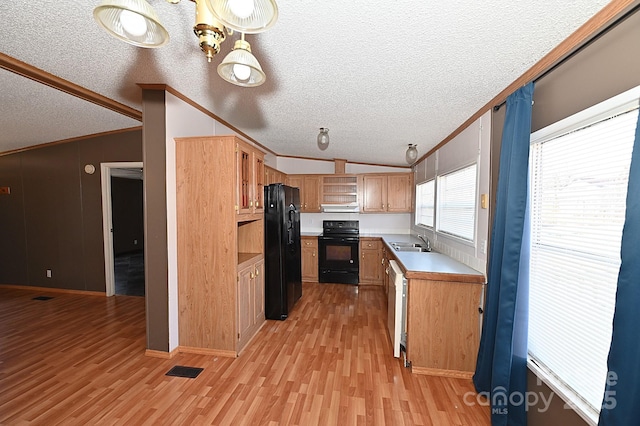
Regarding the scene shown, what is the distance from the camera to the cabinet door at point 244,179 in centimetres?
261

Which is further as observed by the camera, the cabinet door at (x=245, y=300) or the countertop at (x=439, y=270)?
the cabinet door at (x=245, y=300)

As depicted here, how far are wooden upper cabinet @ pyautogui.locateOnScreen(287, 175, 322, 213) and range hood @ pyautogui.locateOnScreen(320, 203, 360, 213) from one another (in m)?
0.17

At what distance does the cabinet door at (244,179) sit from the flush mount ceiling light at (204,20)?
1.54m

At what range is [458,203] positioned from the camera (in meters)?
2.93

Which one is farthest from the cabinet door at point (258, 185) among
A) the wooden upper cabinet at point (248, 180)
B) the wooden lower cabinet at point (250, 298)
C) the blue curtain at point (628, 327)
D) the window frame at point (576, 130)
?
the blue curtain at point (628, 327)

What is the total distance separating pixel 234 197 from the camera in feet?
8.32

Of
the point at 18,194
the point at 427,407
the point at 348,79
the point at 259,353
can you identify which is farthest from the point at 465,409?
the point at 18,194

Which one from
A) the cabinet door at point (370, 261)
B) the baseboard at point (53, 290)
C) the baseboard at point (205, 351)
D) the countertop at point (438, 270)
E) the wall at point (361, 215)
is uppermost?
the wall at point (361, 215)

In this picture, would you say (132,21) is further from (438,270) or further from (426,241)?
(426,241)

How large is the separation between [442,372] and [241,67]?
2777 millimetres

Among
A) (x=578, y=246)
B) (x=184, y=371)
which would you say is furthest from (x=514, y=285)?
(x=184, y=371)

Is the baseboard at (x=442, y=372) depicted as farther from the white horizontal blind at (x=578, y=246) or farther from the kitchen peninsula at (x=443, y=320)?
the white horizontal blind at (x=578, y=246)

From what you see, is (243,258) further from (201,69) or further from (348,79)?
(348,79)

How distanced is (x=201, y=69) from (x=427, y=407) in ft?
10.2
